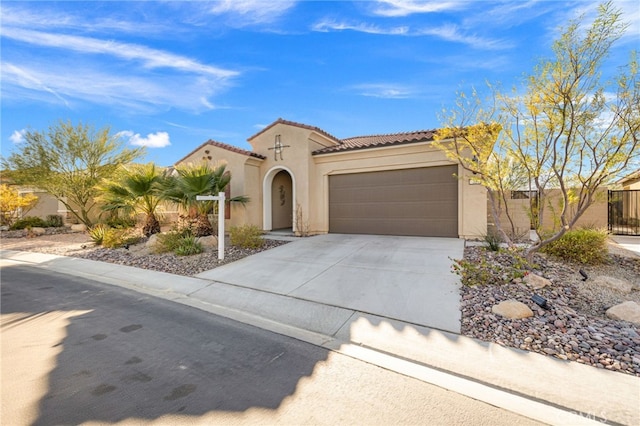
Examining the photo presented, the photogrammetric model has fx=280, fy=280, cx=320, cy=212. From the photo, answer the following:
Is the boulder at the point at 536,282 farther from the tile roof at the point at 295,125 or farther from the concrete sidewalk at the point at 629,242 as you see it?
the tile roof at the point at 295,125

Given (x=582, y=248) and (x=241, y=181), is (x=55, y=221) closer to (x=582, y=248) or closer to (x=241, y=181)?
(x=241, y=181)

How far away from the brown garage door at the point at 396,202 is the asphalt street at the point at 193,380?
8075 millimetres

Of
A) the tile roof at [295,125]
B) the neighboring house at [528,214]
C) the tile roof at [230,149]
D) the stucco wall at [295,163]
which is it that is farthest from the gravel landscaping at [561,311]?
the tile roof at [295,125]

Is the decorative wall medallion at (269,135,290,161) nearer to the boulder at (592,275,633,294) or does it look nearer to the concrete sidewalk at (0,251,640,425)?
the concrete sidewalk at (0,251,640,425)

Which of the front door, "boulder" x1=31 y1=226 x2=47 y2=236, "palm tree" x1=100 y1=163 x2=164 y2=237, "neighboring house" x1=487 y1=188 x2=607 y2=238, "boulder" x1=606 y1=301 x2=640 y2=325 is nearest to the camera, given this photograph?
"boulder" x1=606 y1=301 x2=640 y2=325

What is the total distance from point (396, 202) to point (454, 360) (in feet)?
27.2

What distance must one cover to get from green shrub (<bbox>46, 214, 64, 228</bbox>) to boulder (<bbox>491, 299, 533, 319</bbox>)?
25531 mm

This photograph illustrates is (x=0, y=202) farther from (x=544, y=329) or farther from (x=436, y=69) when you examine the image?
(x=544, y=329)

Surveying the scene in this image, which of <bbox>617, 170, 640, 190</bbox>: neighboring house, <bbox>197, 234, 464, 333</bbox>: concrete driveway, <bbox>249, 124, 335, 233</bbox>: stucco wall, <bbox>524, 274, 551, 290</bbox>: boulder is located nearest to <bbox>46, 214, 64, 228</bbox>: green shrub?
<bbox>249, 124, 335, 233</bbox>: stucco wall

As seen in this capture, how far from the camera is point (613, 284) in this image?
18.1ft

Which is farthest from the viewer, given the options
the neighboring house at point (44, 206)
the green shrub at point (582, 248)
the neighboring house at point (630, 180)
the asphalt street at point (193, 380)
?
the neighboring house at point (44, 206)

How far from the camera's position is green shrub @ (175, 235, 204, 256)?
9.25 metres

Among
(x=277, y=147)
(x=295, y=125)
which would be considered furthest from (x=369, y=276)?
(x=277, y=147)

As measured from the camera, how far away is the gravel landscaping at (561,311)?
347cm
